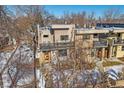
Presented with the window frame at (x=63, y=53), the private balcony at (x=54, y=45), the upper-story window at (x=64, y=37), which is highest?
the upper-story window at (x=64, y=37)

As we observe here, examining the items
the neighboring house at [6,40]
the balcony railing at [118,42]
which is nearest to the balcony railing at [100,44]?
the balcony railing at [118,42]

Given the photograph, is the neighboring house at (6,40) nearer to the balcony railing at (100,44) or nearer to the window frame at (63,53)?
the window frame at (63,53)

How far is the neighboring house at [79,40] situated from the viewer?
1898 mm

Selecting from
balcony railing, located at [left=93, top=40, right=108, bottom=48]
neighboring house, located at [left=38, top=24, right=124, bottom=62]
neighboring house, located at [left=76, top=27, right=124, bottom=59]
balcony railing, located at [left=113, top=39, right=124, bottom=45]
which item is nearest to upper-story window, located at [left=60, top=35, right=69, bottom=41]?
neighboring house, located at [left=38, top=24, right=124, bottom=62]

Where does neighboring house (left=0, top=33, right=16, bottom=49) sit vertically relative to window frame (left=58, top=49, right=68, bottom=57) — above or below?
above

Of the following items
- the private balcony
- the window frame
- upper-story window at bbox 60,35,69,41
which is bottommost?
the window frame

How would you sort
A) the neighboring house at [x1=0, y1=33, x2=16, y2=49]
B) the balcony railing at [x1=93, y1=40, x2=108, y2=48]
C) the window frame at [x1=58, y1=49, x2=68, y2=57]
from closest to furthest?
the neighboring house at [x1=0, y1=33, x2=16, y2=49]
the window frame at [x1=58, y1=49, x2=68, y2=57]
the balcony railing at [x1=93, y1=40, x2=108, y2=48]

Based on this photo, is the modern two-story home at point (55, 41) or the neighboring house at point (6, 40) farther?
the modern two-story home at point (55, 41)

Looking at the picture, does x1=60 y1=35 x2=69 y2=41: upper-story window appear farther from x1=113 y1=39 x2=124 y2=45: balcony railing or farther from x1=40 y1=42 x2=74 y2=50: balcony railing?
x1=113 y1=39 x2=124 y2=45: balcony railing

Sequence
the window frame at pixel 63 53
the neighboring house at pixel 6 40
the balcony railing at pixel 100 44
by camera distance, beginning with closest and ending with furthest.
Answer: the neighboring house at pixel 6 40
the window frame at pixel 63 53
the balcony railing at pixel 100 44

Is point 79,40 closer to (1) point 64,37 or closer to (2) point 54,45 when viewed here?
(1) point 64,37

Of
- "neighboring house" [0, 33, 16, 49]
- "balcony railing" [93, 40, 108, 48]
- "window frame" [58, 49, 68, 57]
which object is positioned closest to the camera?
"neighboring house" [0, 33, 16, 49]

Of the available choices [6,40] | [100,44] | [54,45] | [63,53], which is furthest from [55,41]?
[6,40]

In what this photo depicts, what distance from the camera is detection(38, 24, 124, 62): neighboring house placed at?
6.23ft
